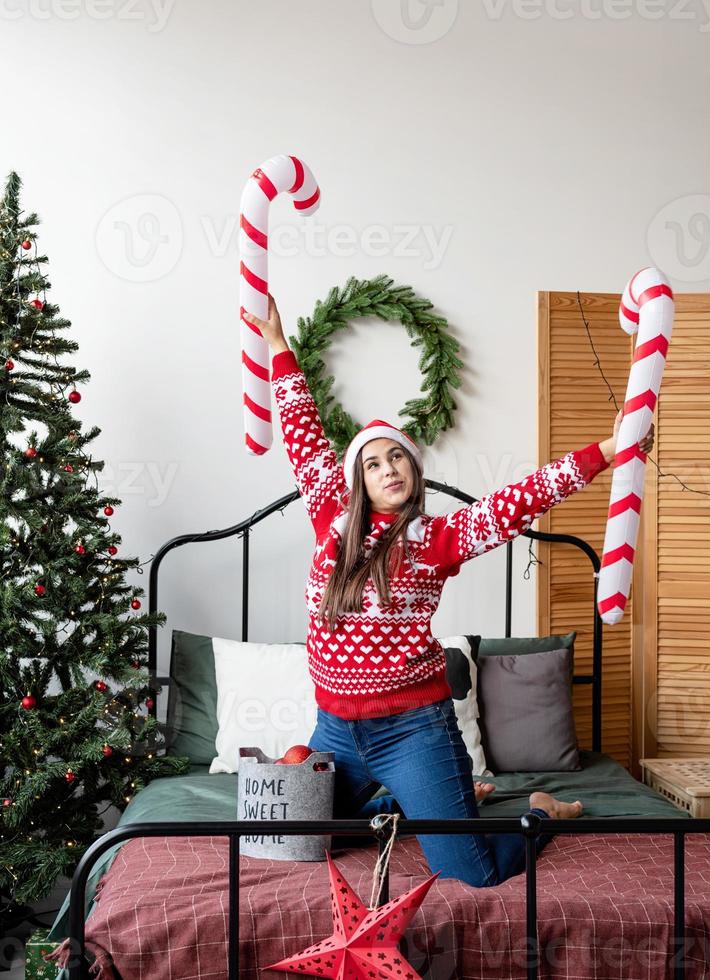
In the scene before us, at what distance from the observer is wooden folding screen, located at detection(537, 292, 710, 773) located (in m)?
3.36

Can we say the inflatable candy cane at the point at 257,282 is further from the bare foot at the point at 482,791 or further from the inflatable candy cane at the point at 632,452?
the bare foot at the point at 482,791

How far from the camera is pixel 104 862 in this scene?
2.20 meters

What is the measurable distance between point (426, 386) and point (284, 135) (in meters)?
0.94

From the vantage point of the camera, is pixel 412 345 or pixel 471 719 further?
pixel 412 345

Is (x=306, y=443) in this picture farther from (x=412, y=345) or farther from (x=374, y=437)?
(x=412, y=345)

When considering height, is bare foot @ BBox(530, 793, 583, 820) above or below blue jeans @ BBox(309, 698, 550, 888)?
below

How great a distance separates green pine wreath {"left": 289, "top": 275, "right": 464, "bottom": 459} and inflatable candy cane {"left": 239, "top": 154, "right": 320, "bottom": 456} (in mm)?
1066

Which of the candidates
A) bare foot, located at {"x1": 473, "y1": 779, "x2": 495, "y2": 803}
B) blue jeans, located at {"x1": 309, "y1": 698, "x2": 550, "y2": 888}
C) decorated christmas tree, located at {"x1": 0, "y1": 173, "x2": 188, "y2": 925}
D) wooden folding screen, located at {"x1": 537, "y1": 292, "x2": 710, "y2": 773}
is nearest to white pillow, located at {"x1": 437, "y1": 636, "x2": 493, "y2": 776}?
bare foot, located at {"x1": 473, "y1": 779, "x2": 495, "y2": 803}

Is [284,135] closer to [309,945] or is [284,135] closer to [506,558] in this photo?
[506,558]

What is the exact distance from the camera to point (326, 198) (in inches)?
132

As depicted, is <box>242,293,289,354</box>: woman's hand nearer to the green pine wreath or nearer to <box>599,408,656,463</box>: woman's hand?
<box>599,408,656,463</box>: woman's hand

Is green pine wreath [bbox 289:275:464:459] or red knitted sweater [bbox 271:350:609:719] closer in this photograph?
red knitted sweater [bbox 271:350:609:719]

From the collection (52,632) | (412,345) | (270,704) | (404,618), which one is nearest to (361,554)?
(404,618)

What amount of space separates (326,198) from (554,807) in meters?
2.04
